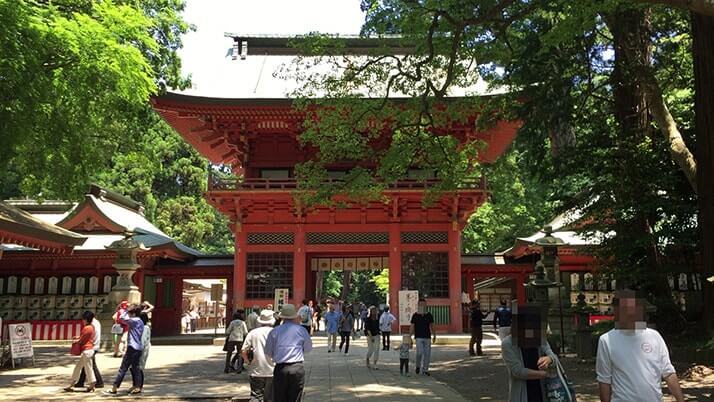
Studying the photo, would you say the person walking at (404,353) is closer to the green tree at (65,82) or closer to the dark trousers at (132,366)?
the dark trousers at (132,366)

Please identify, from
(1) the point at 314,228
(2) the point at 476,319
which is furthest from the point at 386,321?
(1) the point at 314,228

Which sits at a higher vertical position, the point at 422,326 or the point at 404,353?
the point at 422,326

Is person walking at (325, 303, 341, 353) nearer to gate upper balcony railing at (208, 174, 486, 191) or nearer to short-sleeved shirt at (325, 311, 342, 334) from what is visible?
short-sleeved shirt at (325, 311, 342, 334)

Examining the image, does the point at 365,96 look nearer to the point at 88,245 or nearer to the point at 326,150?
the point at 326,150

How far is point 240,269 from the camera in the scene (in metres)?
21.0

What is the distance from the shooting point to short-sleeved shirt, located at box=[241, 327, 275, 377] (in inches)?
263

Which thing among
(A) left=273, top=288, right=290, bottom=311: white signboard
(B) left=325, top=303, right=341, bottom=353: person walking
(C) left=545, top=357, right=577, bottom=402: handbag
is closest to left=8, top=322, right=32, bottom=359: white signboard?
(B) left=325, top=303, right=341, bottom=353: person walking

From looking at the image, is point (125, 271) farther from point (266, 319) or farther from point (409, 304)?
point (266, 319)

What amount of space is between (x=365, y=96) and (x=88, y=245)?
12764 mm

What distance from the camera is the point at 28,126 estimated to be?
9.95m

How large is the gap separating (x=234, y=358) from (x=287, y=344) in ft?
23.1

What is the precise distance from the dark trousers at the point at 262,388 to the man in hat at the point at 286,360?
0.42 meters

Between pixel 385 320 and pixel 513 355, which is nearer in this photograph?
pixel 513 355

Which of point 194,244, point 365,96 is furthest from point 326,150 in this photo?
point 194,244
